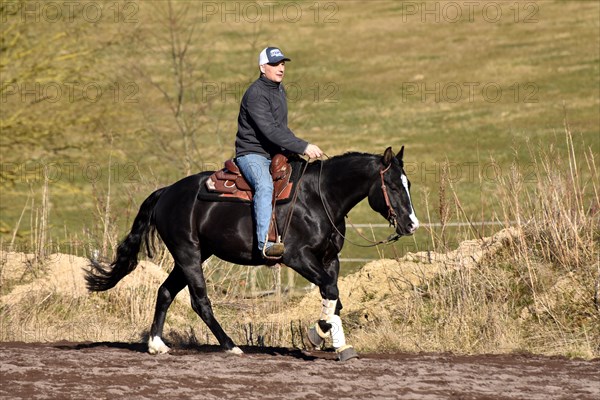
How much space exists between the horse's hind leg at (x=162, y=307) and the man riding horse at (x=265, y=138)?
1321mm

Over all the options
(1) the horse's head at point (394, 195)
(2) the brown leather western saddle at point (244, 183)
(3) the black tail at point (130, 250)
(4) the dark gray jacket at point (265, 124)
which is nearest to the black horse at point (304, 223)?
(1) the horse's head at point (394, 195)

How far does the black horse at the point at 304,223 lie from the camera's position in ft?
29.5

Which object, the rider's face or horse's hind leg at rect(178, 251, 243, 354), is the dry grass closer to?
horse's hind leg at rect(178, 251, 243, 354)

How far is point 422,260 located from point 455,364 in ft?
13.8

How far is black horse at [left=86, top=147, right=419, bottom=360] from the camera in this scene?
29.5ft

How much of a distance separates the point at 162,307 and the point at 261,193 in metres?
1.74

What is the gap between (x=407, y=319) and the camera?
1092cm

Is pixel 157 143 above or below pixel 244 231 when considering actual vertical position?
above

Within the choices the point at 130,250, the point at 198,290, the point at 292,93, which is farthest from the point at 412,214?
the point at 292,93

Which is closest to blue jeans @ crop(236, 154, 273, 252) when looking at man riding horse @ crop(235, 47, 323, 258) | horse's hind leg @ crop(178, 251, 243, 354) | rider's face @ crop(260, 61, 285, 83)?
man riding horse @ crop(235, 47, 323, 258)

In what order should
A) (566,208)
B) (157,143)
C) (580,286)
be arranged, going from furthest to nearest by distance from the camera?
1. (157,143)
2. (566,208)
3. (580,286)

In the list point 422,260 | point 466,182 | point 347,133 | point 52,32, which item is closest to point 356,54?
point 347,133

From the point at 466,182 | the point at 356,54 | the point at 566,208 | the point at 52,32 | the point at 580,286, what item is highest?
the point at 356,54

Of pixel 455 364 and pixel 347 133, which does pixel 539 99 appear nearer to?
pixel 347 133
